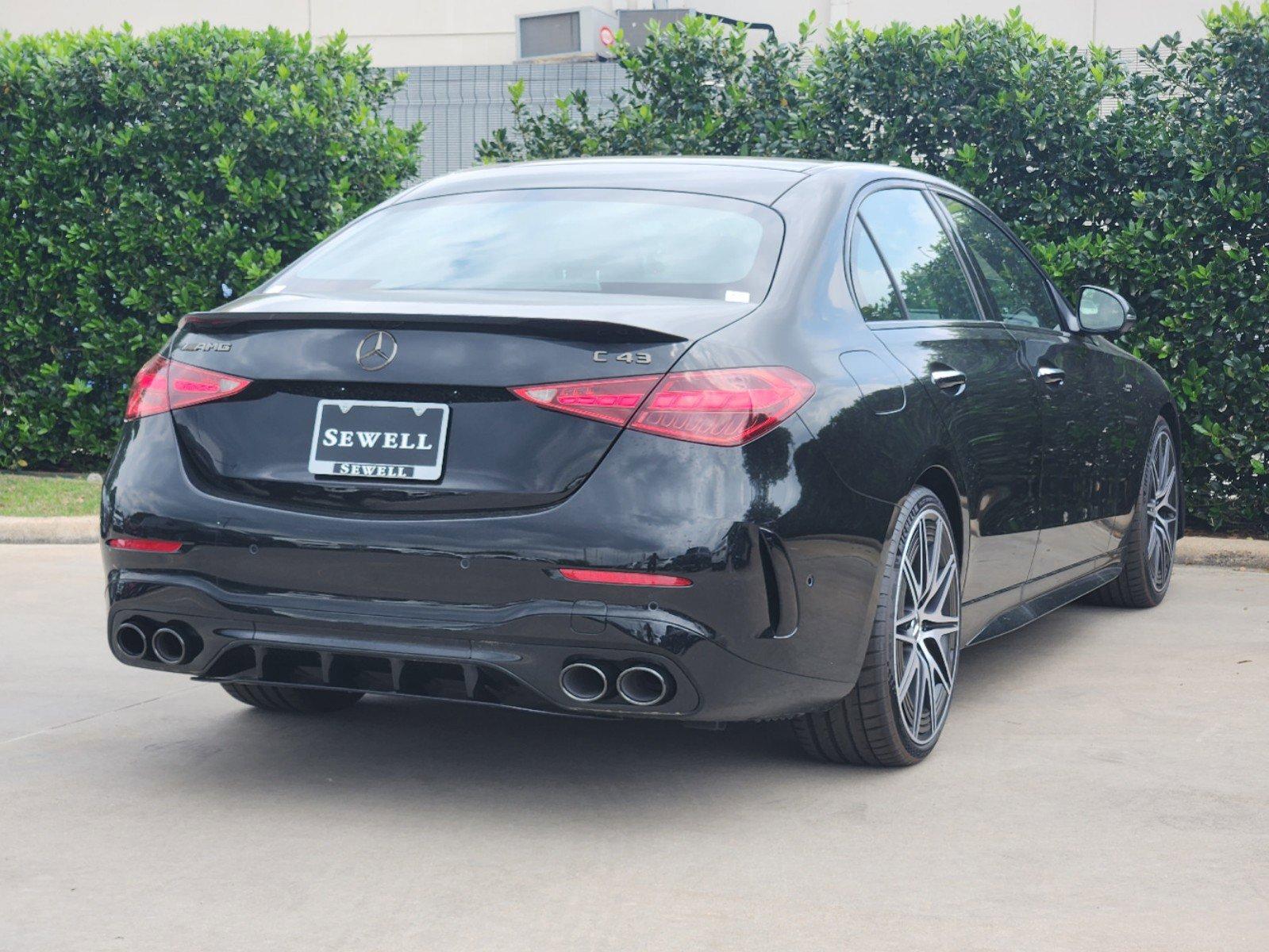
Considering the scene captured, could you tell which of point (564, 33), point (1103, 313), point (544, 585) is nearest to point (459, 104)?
point (564, 33)

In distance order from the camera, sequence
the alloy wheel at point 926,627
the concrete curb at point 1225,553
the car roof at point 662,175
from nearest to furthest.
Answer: the alloy wheel at point 926,627
the car roof at point 662,175
the concrete curb at point 1225,553

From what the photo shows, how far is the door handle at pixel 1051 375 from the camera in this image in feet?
18.6

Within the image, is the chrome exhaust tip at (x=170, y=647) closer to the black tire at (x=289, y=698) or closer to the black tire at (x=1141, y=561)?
the black tire at (x=289, y=698)

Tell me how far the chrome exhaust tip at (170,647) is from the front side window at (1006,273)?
113 inches

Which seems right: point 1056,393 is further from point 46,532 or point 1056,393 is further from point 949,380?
point 46,532

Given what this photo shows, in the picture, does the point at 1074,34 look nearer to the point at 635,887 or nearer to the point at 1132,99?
the point at 1132,99

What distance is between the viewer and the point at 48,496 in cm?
962

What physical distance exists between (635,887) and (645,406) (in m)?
1.02

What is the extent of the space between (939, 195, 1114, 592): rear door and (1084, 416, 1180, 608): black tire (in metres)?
0.55

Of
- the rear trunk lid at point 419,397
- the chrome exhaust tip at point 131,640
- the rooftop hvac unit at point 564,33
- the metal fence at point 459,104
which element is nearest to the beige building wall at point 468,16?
the rooftop hvac unit at point 564,33

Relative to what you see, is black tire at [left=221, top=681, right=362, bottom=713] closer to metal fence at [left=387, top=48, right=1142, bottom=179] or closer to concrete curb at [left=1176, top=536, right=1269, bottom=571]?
concrete curb at [left=1176, top=536, right=1269, bottom=571]

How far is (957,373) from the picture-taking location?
193 inches

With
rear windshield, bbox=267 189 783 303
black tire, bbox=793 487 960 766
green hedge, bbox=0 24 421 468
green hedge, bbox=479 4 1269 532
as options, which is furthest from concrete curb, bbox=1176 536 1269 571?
green hedge, bbox=0 24 421 468

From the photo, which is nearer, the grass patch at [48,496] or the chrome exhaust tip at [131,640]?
the chrome exhaust tip at [131,640]
